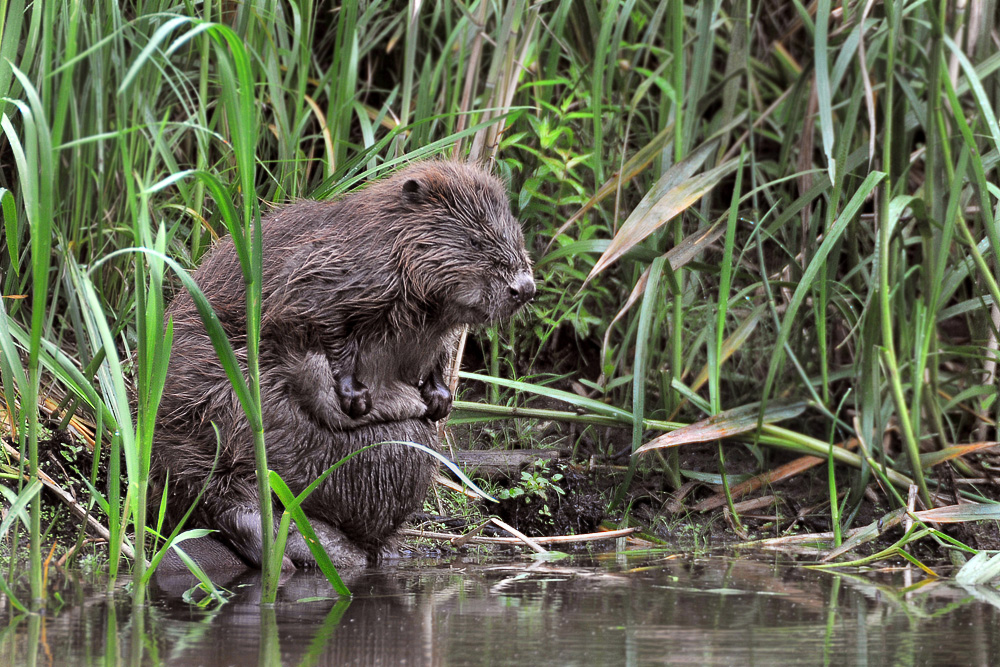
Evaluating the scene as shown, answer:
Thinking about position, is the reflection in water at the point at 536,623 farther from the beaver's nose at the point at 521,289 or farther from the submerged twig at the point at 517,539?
the beaver's nose at the point at 521,289

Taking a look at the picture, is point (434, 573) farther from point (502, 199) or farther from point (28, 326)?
point (28, 326)

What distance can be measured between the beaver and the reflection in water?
0.39 metres

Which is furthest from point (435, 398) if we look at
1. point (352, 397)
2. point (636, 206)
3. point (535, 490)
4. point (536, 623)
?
point (536, 623)

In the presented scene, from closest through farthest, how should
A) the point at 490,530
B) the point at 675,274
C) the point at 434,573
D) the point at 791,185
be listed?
the point at 434,573, the point at 490,530, the point at 675,274, the point at 791,185

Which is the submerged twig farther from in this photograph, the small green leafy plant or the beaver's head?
the beaver's head

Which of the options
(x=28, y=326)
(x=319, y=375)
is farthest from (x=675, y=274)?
(x=28, y=326)

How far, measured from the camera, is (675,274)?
378 cm

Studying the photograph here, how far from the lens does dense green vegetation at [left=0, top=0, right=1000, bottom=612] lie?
11.2ft

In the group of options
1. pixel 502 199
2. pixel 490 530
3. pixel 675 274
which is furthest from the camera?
pixel 675 274

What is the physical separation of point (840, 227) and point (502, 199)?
101cm

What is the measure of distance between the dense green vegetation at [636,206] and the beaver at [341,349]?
18 centimetres

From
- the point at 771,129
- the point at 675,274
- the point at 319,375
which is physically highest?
the point at 771,129

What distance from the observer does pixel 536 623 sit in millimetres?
2031

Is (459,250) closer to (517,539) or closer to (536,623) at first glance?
(517,539)
